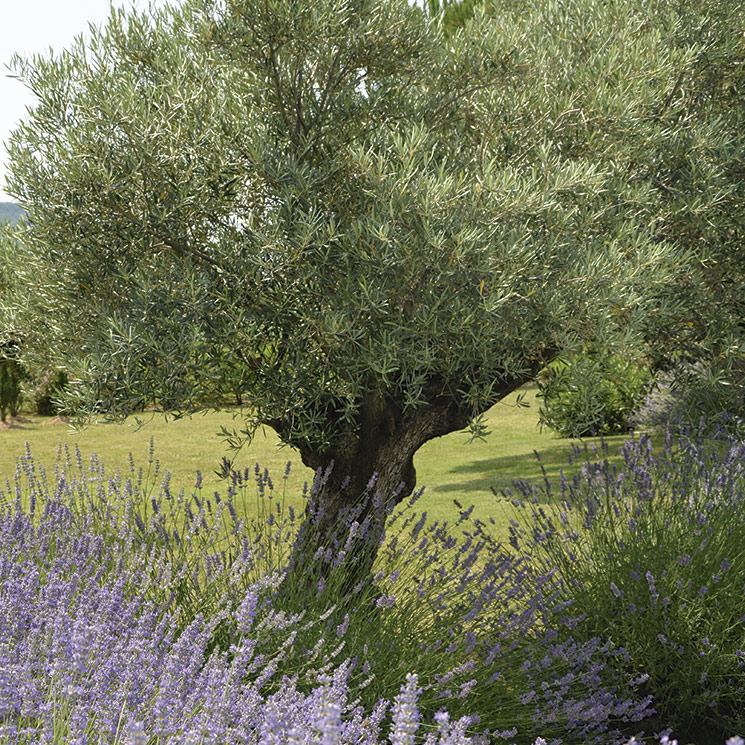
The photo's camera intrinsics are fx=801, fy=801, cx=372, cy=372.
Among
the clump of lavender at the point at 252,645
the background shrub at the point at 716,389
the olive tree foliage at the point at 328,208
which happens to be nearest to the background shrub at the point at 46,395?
the clump of lavender at the point at 252,645

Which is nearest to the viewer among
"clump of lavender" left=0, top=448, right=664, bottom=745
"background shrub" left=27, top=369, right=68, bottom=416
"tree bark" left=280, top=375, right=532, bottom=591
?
"clump of lavender" left=0, top=448, right=664, bottom=745

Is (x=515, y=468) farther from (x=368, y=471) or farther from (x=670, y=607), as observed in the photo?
(x=670, y=607)

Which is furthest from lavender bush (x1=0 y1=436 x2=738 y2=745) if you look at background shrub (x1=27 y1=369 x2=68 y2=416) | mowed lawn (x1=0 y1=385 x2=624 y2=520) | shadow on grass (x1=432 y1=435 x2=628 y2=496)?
background shrub (x1=27 y1=369 x2=68 y2=416)

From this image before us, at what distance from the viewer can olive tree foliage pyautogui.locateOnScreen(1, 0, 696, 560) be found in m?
5.20

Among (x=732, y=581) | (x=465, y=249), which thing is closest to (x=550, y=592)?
(x=732, y=581)

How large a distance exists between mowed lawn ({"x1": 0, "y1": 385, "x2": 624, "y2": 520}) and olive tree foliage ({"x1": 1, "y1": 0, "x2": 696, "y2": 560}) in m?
7.38

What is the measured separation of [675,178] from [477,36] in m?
2.10

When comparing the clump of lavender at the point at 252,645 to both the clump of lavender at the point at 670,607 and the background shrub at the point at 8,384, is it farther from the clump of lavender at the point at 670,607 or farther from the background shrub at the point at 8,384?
the background shrub at the point at 8,384

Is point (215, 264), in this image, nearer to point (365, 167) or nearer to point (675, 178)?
point (365, 167)

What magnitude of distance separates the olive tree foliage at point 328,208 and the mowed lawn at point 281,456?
7375mm

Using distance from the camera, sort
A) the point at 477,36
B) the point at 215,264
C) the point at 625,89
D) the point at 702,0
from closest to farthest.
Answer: the point at 215,264 → the point at 625,89 → the point at 477,36 → the point at 702,0

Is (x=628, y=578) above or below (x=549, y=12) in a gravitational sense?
below

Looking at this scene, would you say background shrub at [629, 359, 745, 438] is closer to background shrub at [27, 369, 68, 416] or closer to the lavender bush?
the lavender bush

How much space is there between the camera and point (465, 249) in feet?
16.1
